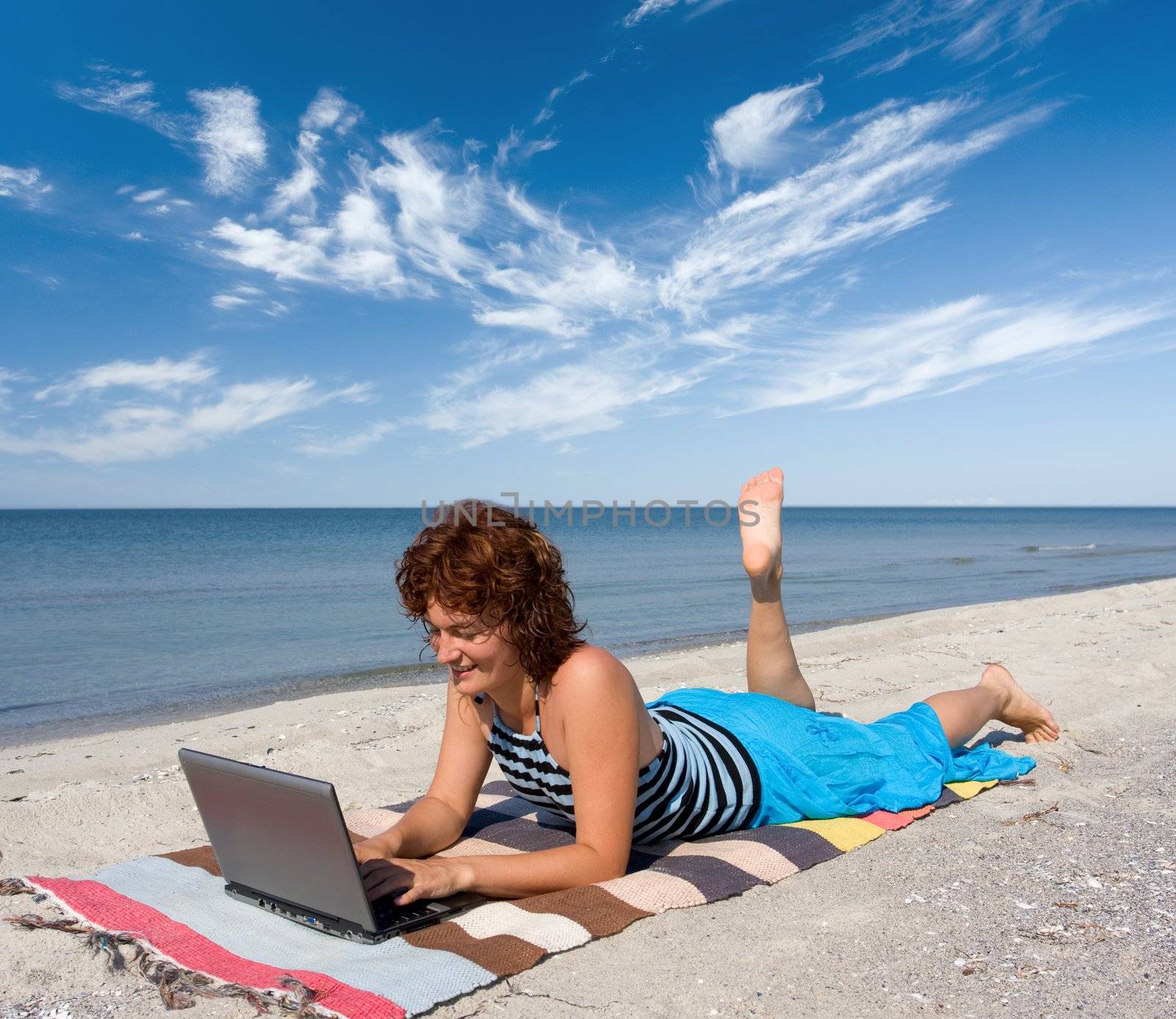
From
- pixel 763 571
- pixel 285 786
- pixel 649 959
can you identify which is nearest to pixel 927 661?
pixel 763 571

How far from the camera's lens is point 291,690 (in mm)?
9672

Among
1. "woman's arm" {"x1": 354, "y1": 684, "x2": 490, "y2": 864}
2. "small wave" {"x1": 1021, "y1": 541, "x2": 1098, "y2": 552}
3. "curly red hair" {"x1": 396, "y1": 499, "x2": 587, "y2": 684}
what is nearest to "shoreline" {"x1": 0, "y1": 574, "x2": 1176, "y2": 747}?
"woman's arm" {"x1": 354, "y1": 684, "x2": 490, "y2": 864}

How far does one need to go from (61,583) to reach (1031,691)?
2509cm

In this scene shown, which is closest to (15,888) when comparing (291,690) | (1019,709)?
(1019,709)

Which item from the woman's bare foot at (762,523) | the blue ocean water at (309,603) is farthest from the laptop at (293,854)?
the woman's bare foot at (762,523)

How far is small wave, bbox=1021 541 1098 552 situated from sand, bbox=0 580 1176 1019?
31.9 metres

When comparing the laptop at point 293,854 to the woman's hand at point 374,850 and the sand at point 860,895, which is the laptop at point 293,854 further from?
the sand at point 860,895

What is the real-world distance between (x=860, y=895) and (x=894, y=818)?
776 mm

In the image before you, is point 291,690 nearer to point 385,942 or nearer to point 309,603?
point 385,942

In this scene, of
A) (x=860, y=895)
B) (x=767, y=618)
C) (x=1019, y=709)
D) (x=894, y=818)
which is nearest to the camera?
(x=860, y=895)

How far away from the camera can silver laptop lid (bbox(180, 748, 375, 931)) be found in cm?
231

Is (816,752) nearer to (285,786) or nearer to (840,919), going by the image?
(840,919)

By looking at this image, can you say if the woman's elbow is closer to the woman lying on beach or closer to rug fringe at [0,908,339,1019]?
the woman lying on beach

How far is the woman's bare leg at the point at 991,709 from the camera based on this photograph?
4.18m
